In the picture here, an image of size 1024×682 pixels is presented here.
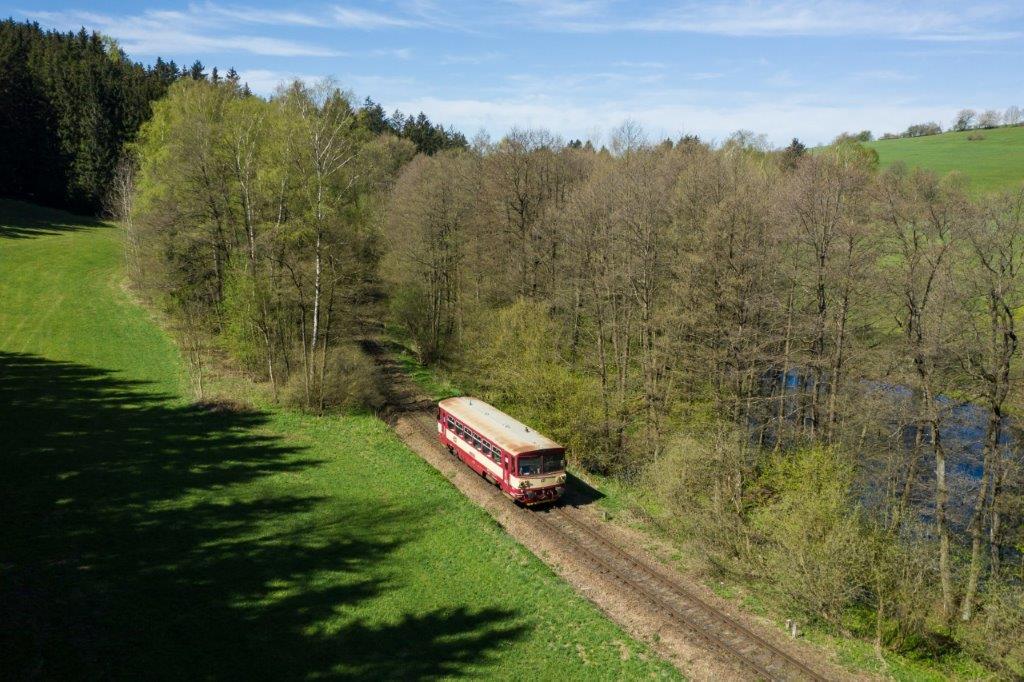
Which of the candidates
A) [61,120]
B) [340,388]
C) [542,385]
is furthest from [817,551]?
[61,120]

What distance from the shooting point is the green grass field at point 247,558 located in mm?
14906

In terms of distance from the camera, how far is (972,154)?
8719cm

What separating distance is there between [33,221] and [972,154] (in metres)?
123

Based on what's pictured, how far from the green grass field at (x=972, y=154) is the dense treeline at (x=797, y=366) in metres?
52.2

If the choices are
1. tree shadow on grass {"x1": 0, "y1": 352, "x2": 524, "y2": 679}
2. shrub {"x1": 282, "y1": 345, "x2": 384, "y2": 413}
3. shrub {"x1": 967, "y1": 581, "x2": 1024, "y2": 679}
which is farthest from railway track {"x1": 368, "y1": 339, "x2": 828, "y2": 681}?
shrub {"x1": 282, "y1": 345, "x2": 384, "y2": 413}

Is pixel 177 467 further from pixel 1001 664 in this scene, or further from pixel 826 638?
pixel 1001 664

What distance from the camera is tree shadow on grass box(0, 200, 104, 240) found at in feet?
202

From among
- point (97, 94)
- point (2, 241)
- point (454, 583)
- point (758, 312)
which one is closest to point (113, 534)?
point (454, 583)

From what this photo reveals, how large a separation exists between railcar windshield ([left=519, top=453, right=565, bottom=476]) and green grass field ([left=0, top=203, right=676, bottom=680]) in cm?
270

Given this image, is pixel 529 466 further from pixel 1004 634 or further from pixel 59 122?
pixel 59 122

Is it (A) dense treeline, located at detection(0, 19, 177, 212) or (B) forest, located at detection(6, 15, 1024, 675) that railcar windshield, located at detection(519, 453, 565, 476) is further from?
(A) dense treeline, located at detection(0, 19, 177, 212)

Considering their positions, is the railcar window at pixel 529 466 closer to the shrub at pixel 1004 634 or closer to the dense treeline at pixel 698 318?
the dense treeline at pixel 698 318

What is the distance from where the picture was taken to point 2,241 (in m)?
57.2

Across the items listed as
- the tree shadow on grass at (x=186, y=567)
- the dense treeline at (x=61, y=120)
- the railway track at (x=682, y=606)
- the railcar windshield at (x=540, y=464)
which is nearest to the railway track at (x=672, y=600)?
the railway track at (x=682, y=606)
